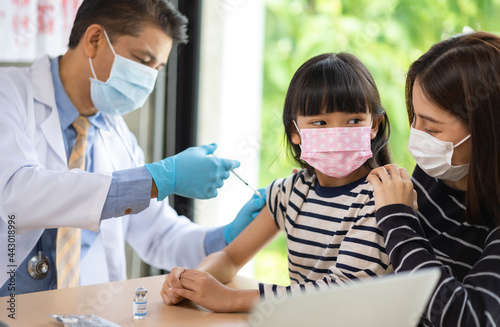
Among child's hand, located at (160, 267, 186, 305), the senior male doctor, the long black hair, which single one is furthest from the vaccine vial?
the long black hair

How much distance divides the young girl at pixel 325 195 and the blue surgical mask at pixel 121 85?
63cm

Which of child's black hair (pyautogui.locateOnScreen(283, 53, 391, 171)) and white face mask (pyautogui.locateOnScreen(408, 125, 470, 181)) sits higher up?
child's black hair (pyautogui.locateOnScreen(283, 53, 391, 171))

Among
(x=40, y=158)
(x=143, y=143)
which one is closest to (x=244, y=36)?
(x=143, y=143)

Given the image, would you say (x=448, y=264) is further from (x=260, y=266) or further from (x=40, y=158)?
(x=260, y=266)

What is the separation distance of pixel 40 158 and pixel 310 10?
2290 millimetres

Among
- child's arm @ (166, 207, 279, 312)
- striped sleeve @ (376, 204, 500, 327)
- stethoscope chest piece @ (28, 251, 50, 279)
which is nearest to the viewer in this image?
striped sleeve @ (376, 204, 500, 327)

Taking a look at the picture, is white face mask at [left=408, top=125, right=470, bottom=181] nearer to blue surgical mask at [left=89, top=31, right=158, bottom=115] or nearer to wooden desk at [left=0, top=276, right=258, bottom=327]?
wooden desk at [left=0, top=276, right=258, bottom=327]

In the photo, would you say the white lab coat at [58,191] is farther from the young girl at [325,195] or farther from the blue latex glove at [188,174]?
the young girl at [325,195]

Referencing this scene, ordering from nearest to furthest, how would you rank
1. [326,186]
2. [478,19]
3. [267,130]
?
[326,186] < [478,19] < [267,130]

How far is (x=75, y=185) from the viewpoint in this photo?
160 cm

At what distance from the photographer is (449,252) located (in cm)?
133

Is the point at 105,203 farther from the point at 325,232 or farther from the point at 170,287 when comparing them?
the point at 325,232

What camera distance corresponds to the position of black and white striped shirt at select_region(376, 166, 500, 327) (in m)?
1.14

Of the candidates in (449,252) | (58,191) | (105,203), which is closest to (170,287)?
(105,203)
